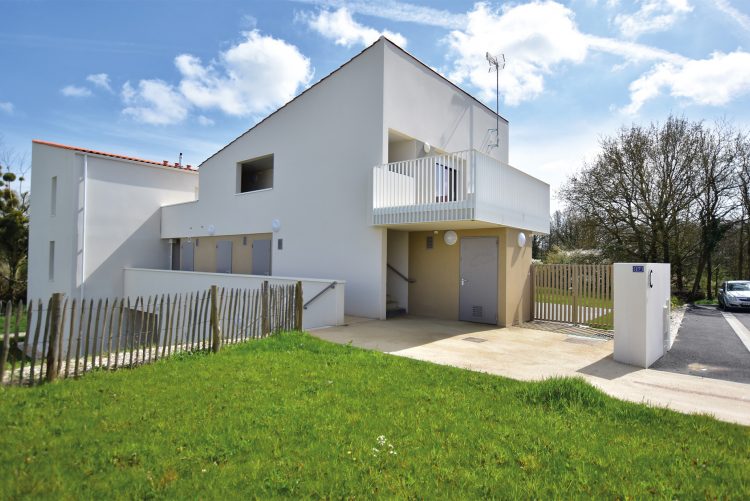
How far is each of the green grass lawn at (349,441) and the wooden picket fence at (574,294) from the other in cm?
661

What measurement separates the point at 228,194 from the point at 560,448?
53.2 ft

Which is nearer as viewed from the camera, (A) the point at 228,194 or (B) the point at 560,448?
(B) the point at 560,448

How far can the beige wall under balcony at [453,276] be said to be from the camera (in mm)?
10703

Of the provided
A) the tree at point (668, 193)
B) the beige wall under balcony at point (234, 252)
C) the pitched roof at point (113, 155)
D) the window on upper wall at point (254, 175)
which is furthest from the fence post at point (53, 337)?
the tree at point (668, 193)

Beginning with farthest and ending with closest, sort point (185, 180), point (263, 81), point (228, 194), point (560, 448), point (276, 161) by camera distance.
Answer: point (185, 180) < point (228, 194) < point (276, 161) < point (263, 81) < point (560, 448)

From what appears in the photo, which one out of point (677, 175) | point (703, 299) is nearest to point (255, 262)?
point (677, 175)

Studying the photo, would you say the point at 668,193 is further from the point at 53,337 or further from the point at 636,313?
the point at 53,337

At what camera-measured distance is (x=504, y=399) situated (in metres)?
4.77

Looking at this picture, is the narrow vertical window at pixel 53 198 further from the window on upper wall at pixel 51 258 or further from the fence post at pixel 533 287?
the fence post at pixel 533 287

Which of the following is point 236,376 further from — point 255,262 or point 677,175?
point 677,175

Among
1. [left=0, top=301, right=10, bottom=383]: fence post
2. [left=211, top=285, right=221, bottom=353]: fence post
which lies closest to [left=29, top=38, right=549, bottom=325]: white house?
[left=211, top=285, right=221, bottom=353]: fence post

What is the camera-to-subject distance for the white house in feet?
35.0

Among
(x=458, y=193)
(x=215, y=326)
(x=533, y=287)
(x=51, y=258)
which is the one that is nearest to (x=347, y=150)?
(x=458, y=193)

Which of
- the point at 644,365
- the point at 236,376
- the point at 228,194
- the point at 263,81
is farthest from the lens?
the point at 228,194
